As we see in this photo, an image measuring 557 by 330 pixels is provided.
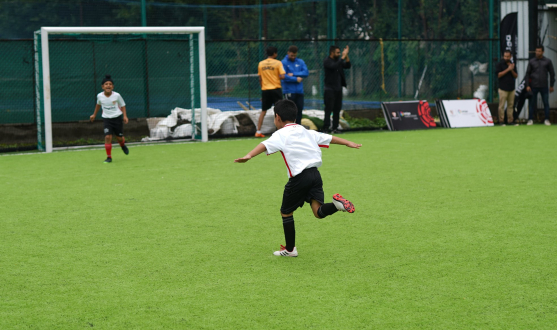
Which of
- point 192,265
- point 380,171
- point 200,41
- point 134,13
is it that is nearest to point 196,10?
point 134,13

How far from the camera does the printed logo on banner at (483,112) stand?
61.1ft

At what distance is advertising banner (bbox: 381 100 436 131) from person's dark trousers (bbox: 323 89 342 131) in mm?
1817

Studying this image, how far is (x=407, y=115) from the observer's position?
1806cm

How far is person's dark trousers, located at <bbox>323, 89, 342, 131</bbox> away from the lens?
1627 cm

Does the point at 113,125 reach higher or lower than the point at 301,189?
higher

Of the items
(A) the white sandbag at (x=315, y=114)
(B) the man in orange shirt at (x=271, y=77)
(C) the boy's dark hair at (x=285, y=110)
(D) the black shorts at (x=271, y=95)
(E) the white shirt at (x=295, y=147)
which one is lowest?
(E) the white shirt at (x=295, y=147)

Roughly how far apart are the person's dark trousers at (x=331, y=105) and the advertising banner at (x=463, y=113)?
135 inches

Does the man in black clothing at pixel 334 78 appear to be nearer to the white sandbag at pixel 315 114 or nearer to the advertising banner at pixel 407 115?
the white sandbag at pixel 315 114

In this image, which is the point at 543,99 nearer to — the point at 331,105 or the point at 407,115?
the point at 407,115

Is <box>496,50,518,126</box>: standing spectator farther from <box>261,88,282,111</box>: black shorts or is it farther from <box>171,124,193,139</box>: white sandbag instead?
<box>171,124,193,139</box>: white sandbag

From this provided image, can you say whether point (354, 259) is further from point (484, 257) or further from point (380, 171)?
point (380, 171)

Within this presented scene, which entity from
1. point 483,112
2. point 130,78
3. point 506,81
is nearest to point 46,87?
point 130,78

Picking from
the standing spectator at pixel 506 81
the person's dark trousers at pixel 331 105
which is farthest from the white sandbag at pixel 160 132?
the standing spectator at pixel 506 81

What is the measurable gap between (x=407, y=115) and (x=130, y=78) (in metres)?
7.14
